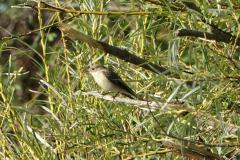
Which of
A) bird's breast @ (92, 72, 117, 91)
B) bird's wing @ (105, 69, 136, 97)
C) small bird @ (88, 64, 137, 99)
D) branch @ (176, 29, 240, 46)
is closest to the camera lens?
branch @ (176, 29, 240, 46)

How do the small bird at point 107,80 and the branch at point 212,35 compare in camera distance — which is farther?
the small bird at point 107,80

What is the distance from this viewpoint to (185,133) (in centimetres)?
216

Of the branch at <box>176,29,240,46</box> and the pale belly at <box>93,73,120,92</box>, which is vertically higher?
the branch at <box>176,29,240,46</box>

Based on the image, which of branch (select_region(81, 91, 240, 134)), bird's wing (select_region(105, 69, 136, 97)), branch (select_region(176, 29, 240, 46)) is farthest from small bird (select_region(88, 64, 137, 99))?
branch (select_region(176, 29, 240, 46))

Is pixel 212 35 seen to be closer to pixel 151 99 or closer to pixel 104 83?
pixel 151 99

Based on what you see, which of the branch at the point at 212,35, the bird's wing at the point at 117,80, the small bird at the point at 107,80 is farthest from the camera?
the small bird at the point at 107,80

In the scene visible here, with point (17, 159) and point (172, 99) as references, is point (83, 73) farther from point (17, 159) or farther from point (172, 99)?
point (172, 99)

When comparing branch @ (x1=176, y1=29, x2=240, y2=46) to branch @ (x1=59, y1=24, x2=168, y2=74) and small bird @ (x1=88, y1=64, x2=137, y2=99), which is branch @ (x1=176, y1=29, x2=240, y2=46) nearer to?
branch @ (x1=59, y1=24, x2=168, y2=74)

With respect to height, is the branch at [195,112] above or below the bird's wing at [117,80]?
above

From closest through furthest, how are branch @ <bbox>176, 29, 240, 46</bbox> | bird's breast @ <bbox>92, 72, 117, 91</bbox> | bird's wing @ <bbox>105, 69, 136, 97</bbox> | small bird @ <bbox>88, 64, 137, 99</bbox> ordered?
branch @ <bbox>176, 29, 240, 46</bbox> → bird's wing @ <bbox>105, 69, 136, 97</bbox> → small bird @ <bbox>88, 64, 137, 99</bbox> → bird's breast @ <bbox>92, 72, 117, 91</bbox>

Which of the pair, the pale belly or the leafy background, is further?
the pale belly

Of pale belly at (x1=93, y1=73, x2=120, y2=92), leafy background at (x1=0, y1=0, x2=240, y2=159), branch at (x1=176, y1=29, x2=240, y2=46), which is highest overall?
branch at (x1=176, y1=29, x2=240, y2=46)

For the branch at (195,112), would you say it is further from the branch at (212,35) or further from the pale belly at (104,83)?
the pale belly at (104,83)

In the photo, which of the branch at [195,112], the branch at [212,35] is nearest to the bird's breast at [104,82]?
the branch at [195,112]
